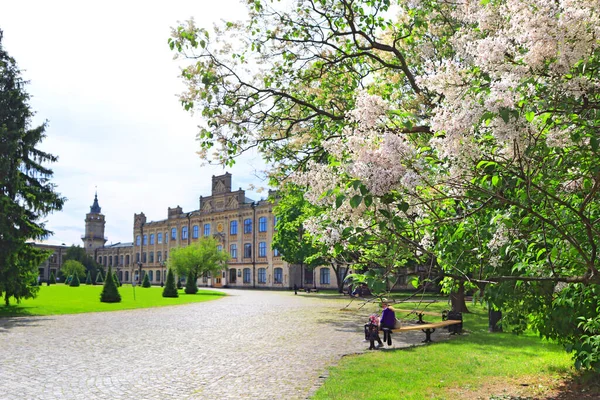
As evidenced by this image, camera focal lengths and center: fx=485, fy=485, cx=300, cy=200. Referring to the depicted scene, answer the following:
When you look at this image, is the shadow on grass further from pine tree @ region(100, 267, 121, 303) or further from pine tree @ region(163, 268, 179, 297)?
pine tree @ region(163, 268, 179, 297)

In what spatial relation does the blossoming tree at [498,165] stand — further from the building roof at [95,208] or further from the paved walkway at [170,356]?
the building roof at [95,208]

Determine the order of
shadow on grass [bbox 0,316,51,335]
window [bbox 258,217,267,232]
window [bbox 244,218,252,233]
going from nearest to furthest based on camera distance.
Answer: shadow on grass [bbox 0,316,51,335] < window [bbox 258,217,267,232] < window [bbox 244,218,252,233]

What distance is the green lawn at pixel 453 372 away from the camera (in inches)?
311

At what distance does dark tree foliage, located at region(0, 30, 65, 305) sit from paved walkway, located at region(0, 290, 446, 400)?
3.55 meters

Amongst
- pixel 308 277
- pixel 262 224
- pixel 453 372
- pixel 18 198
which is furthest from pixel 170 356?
pixel 262 224

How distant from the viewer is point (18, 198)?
24.1 meters

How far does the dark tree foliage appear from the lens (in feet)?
73.3

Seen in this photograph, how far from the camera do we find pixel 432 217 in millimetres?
5562

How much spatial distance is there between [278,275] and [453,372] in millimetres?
60180

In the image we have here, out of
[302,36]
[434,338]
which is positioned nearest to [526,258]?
[302,36]

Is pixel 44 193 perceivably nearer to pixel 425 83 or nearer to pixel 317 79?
pixel 317 79

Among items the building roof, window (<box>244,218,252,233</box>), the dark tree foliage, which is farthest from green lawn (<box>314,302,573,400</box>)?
the building roof

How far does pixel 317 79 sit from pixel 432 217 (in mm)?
8821

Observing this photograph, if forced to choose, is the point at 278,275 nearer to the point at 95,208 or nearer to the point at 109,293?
the point at 109,293
